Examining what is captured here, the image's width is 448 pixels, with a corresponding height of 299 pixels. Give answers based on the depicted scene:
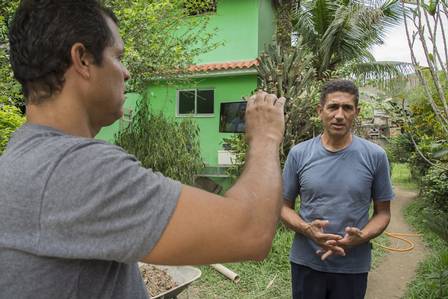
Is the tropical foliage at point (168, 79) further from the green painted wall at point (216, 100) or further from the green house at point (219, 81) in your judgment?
the green painted wall at point (216, 100)

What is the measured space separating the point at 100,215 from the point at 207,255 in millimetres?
261

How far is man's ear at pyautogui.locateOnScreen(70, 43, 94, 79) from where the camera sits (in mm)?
1013

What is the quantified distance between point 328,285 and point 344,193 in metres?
0.60

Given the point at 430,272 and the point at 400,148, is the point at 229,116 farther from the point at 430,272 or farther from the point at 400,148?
the point at 430,272

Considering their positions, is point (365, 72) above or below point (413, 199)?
above

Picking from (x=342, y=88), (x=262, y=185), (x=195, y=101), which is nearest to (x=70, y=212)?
(x=262, y=185)

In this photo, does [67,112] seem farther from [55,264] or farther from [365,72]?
[365,72]

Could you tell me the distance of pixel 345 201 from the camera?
2.51m

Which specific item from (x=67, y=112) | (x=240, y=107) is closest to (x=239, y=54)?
(x=240, y=107)

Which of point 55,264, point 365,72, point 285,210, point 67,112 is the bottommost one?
point 285,210

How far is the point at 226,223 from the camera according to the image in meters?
0.93

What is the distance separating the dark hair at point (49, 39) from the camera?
3.29 ft

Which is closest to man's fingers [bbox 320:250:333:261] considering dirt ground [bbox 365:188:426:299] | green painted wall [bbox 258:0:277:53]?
dirt ground [bbox 365:188:426:299]

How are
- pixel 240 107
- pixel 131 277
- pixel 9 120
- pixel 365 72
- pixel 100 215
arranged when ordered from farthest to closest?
pixel 365 72 < pixel 240 107 < pixel 9 120 < pixel 131 277 < pixel 100 215
